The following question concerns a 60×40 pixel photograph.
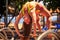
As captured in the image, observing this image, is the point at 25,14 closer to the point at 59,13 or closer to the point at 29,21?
the point at 29,21

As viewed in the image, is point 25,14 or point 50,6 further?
point 50,6

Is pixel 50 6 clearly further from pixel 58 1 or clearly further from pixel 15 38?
pixel 15 38

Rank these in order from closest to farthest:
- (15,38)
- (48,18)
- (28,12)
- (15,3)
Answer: (48,18) < (28,12) < (15,38) < (15,3)

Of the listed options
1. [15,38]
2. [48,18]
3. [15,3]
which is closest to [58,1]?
[15,3]

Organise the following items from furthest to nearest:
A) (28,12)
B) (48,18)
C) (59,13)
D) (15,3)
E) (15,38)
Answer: (59,13)
(15,3)
(15,38)
(28,12)
(48,18)

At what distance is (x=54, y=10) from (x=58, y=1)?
347mm

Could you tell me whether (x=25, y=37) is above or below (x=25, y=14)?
below

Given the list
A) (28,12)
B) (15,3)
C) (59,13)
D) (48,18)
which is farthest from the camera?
(59,13)

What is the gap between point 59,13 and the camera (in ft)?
23.9

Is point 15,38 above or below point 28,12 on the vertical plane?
below

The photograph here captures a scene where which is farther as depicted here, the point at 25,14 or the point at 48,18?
the point at 25,14

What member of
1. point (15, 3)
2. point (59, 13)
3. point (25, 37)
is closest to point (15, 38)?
point (25, 37)

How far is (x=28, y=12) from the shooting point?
93.4 inches

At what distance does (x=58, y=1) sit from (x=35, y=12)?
4.68 metres
